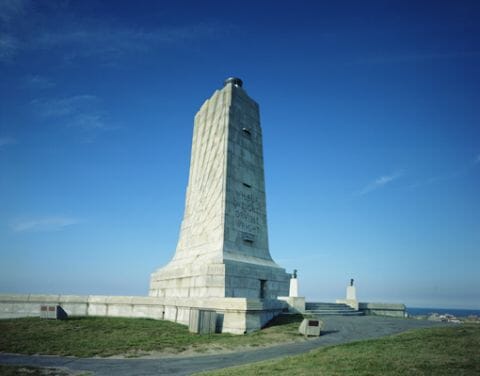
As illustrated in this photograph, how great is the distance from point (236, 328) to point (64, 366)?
6.77 meters

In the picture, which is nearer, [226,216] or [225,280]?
[225,280]

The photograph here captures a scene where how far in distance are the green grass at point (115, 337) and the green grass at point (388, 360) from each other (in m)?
3.62

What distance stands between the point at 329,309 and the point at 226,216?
28.2ft

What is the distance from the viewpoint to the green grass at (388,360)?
704 centimetres

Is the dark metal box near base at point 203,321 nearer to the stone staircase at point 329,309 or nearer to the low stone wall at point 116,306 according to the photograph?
the low stone wall at point 116,306

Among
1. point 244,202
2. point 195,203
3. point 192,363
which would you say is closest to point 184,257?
point 195,203

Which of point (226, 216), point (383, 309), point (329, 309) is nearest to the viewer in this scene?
point (226, 216)

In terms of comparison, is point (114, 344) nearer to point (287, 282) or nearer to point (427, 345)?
point (427, 345)

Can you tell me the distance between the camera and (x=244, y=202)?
21516 millimetres

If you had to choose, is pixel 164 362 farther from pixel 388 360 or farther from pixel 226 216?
pixel 226 216

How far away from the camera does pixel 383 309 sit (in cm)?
2303

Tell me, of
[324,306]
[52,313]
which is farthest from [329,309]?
[52,313]

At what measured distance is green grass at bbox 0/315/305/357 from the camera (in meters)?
11.2

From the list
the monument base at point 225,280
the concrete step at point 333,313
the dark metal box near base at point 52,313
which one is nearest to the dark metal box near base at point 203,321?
the monument base at point 225,280
